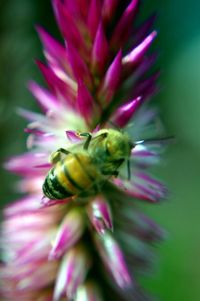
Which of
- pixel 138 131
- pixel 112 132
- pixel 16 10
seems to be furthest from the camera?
pixel 16 10

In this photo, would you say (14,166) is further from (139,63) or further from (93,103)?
(139,63)

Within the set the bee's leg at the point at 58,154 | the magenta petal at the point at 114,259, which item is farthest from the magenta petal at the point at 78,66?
the magenta petal at the point at 114,259

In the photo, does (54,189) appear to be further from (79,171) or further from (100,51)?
(100,51)

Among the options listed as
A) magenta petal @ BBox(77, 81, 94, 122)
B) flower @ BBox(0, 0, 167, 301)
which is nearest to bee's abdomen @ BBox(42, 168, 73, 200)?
flower @ BBox(0, 0, 167, 301)

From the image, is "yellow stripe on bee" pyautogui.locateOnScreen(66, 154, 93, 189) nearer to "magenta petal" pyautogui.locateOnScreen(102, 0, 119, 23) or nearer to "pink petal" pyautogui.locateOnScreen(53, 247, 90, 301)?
"pink petal" pyautogui.locateOnScreen(53, 247, 90, 301)

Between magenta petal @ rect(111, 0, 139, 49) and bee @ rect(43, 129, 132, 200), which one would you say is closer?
bee @ rect(43, 129, 132, 200)

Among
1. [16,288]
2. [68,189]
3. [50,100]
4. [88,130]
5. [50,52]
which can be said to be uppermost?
[50,52]

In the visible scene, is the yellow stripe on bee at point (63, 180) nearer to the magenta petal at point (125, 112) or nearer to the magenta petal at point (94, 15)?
the magenta petal at point (125, 112)

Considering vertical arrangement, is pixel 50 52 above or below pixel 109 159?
above

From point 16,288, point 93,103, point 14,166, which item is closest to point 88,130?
point 93,103
